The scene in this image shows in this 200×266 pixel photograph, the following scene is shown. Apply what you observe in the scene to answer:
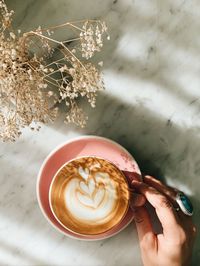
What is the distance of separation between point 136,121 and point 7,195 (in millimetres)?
386

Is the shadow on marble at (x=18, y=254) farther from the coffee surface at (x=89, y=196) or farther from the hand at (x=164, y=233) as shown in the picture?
the hand at (x=164, y=233)

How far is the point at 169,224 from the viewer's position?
1.12 metres

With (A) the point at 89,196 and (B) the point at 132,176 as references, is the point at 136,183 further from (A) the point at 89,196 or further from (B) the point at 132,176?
(A) the point at 89,196

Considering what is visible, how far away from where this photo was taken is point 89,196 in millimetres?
1111

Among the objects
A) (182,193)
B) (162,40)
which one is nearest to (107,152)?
(182,193)

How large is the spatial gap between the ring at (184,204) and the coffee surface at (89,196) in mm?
143

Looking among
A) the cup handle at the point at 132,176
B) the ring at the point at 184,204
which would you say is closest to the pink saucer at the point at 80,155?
the cup handle at the point at 132,176

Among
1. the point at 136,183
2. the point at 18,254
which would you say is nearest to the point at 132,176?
the point at 136,183

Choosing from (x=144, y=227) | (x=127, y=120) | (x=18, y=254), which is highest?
(x=127, y=120)

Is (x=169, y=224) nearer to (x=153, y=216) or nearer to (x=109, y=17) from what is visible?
(x=153, y=216)

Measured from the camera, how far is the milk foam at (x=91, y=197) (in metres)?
1.10

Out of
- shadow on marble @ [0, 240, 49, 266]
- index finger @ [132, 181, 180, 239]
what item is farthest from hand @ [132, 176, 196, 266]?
shadow on marble @ [0, 240, 49, 266]

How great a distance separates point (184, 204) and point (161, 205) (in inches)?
2.7

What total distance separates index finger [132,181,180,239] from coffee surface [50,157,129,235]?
2.1 inches
